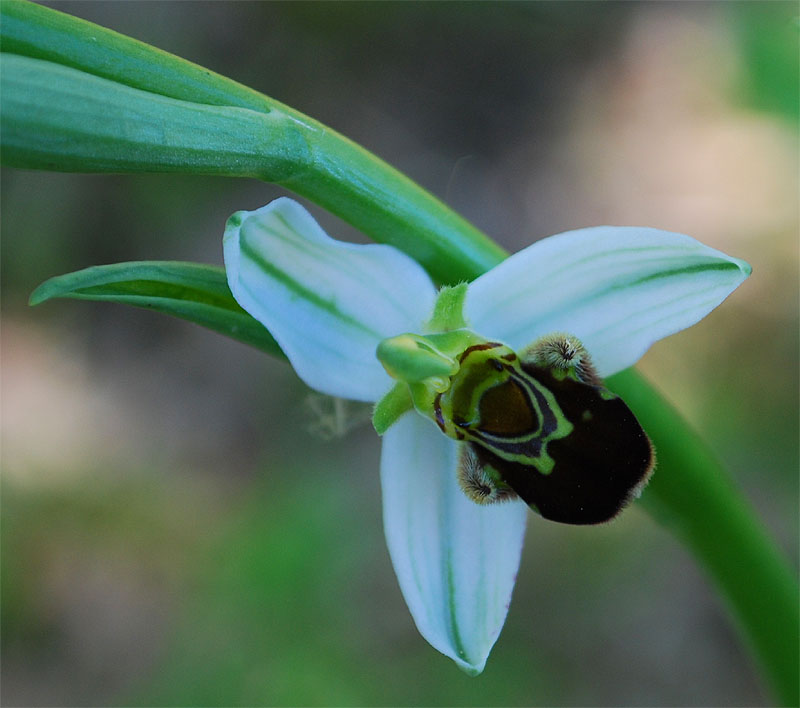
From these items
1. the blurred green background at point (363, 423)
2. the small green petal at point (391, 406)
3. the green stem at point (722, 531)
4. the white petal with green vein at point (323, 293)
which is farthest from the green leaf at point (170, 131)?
the blurred green background at point (363, 423)

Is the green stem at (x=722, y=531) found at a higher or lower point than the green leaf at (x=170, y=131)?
lower

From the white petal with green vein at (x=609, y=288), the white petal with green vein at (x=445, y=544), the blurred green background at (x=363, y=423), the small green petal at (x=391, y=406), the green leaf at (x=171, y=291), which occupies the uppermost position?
the white petal with green vein at (x=609, y=288)

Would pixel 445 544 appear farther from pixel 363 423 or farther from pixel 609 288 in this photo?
pixel 363 423

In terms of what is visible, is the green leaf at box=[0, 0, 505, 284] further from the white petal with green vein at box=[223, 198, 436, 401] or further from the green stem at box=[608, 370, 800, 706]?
the green stem at box=[608, 370, 800, 706]

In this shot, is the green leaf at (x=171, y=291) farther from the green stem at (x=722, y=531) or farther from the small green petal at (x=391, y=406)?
the green stem at (x=722, y=531)

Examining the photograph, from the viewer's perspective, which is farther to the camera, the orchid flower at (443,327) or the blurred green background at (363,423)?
the blurred green background at (363,423)

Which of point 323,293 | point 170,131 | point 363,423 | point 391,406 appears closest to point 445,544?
point 391,406

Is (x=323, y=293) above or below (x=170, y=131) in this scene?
below
